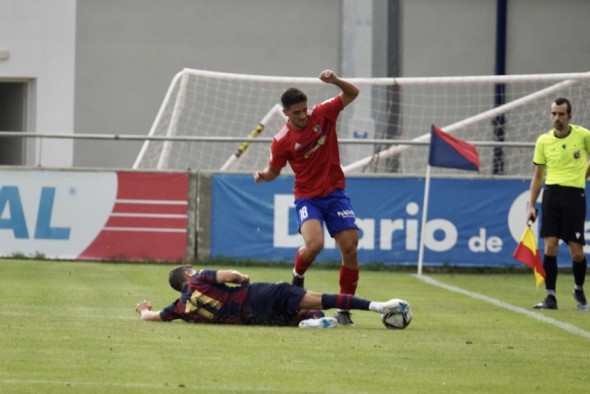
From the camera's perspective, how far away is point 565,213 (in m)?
14.8

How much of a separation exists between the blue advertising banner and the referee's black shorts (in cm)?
603

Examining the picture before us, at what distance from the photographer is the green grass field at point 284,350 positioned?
8758 millimetres

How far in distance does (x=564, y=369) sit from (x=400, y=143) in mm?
11658

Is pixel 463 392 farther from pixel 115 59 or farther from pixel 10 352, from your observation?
pixel 115 59

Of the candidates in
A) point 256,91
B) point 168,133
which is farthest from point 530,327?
point 256,91

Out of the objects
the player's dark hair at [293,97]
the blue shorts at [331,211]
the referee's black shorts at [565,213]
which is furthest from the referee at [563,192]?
the player's dark hair at [293,97]

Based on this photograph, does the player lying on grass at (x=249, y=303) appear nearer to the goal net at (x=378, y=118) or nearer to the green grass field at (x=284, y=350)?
the green grass field at (x=284, y=350)

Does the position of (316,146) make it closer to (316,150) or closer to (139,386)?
(316,150)

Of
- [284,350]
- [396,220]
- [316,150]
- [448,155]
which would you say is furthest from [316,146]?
[396,220]

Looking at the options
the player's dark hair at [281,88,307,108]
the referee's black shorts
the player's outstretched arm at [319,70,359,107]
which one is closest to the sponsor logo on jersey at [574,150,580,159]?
the referee's black shorts

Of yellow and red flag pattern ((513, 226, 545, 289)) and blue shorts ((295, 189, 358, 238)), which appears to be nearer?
blue shorts ((295, 189, 358, 238))

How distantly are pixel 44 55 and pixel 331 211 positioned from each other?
60.0ft

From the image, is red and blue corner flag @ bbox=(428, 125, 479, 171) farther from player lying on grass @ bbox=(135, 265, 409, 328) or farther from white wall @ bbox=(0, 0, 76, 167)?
white wall @ bbox=(0, 0, 76, 167)

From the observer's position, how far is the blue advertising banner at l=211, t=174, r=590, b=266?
20891 millimetres
